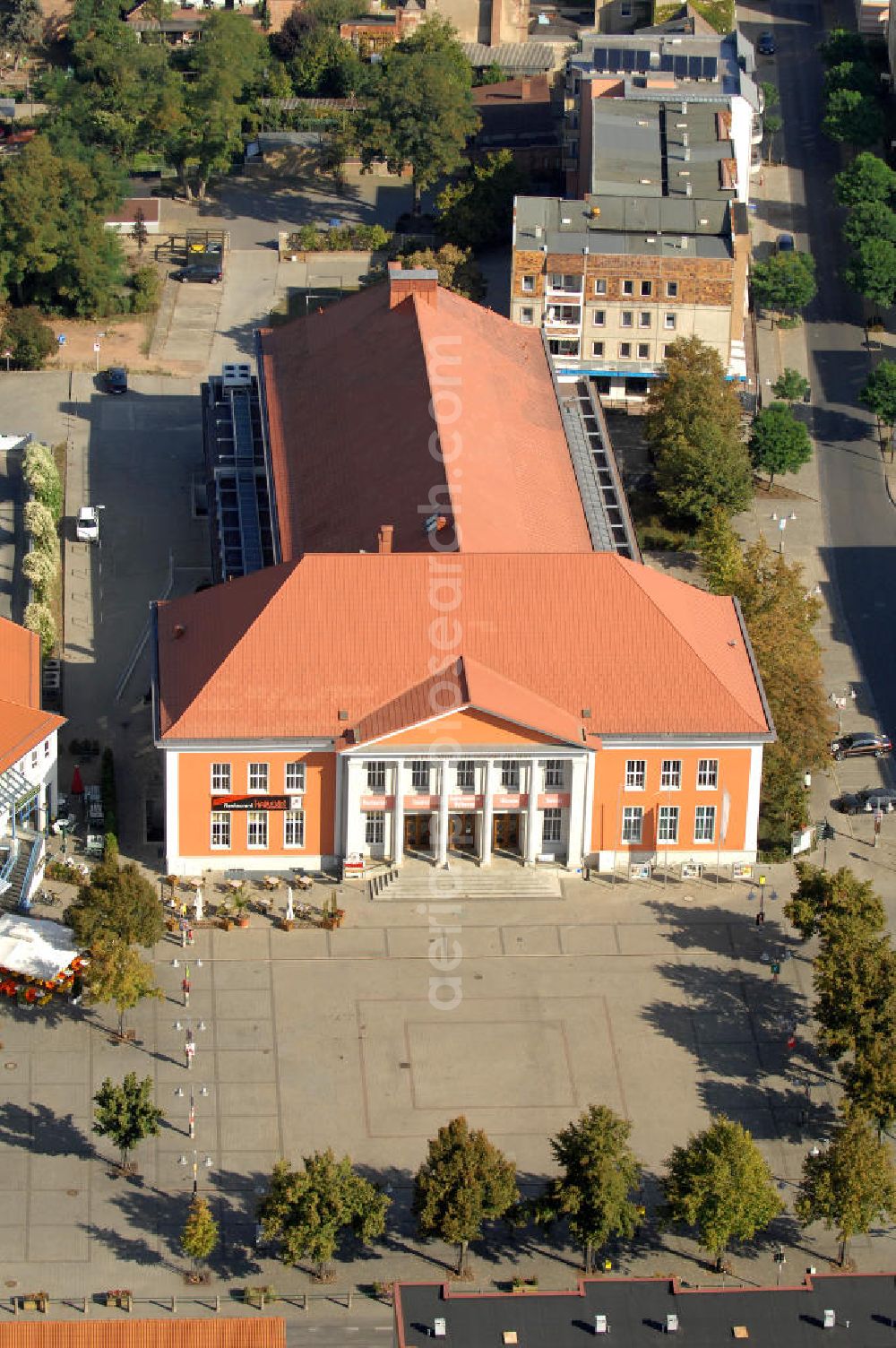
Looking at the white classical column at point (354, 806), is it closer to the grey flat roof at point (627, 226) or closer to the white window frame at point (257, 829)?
the white window frame at point (257, 829)

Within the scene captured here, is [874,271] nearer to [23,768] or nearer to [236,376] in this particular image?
[236,376]

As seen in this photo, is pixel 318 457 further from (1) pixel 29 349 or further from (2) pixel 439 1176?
(2) pixel 439 1176

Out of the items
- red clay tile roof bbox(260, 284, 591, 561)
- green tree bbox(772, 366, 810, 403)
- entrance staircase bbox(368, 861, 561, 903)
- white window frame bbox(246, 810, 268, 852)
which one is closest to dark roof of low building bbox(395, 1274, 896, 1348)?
entrance staircase bbox(368, 861, 561, 903)

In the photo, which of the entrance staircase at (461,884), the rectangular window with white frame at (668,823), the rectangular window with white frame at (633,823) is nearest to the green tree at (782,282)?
the rectangular window with white frame at (668,823)

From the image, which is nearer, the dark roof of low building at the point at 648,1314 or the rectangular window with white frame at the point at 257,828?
the dark roof of low building at the point at 648,1314

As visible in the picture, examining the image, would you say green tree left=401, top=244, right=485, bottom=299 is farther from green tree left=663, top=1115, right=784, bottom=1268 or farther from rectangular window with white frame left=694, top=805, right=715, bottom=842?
green tree left=663, top=1115, right=784, bottom=1268

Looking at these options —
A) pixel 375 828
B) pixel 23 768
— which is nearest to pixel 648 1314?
pixel 375 828
